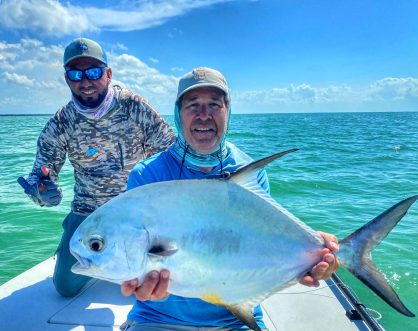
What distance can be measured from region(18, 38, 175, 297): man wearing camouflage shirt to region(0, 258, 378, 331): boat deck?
0.60 ft

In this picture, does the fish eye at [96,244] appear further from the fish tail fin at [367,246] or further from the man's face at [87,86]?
the man's face at [87,86]

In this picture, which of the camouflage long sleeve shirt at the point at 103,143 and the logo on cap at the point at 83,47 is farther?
the camouflage long sleeve shirt at the point at 103,143

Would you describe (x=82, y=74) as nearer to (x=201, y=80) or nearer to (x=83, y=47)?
(x=83, y=47)

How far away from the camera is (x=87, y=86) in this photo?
3588 mm

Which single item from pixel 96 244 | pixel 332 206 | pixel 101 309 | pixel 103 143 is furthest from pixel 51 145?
pixel 332 206

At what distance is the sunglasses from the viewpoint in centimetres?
355

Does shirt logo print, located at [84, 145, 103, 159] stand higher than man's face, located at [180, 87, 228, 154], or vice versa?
man's face, located at [180, 87, 228, 154]

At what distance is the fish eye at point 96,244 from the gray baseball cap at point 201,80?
104 centimetres

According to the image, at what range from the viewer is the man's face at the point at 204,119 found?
7.36 feet

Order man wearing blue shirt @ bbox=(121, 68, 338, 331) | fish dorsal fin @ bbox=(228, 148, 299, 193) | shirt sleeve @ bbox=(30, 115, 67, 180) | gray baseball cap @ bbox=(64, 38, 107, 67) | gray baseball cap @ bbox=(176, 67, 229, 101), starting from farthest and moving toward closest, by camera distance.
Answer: shirt sleeve @ bbox=(30, 115, 67, 180) < gray baseball cap @ bbox=(64, 38, 107, 67) < gray baseball cap @ bbox=(176, 67, 229, 101) < man wearing blue shirt @ bbox=(121, 68, 338, 331) < fish dorsal fin @ bbox=(228, 148, 299, 193)

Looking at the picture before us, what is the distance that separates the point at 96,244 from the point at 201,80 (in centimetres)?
113

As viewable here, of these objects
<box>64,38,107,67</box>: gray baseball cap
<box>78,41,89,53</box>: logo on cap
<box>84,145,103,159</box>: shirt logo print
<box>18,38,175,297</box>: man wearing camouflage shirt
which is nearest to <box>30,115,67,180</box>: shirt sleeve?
<box>18,38,175,297</box>: man wearing camouflage shirt

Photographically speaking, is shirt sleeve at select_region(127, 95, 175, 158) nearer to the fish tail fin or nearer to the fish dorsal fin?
the fish dorsal fin

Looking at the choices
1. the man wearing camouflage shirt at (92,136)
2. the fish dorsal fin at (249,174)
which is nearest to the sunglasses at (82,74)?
the man wearing camouflage shirt at (92,136)
